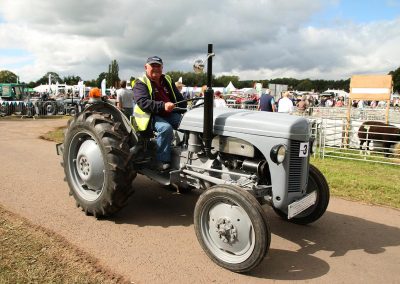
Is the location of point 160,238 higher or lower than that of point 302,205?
lower

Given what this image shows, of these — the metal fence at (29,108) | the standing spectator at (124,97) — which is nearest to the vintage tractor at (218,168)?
the standing spectator at (124,97)

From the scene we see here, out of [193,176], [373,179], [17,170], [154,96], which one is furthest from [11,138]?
[373,179]

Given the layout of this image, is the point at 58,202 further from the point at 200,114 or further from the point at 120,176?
the point at 200,114

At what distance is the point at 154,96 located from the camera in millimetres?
4859

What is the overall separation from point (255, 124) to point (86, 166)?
2.35m

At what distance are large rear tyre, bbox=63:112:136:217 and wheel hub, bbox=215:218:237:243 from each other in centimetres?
136

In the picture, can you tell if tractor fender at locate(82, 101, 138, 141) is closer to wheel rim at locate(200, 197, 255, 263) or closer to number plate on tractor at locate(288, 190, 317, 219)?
wheel rim at locate(200, 197, 255, 263)

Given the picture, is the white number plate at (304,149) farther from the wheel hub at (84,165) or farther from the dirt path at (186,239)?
the wheel hub at (84,165)

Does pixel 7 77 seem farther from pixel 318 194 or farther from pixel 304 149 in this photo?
pixel 304 149

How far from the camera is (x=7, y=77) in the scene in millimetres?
92438

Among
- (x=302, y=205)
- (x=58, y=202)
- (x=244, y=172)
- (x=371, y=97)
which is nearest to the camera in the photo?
(x=302, y=205)

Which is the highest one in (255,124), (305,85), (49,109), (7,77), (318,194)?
(305,85)

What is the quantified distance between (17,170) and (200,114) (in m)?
4.50

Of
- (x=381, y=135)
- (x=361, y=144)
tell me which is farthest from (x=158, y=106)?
(x=381, y=135)
